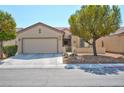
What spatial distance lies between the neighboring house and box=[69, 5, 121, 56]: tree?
5358 millimetres

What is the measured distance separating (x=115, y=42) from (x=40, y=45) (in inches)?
369

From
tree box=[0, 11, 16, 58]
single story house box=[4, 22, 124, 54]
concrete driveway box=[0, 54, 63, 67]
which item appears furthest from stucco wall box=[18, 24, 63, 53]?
concrete driveway box=[0, 54, 63, 67]

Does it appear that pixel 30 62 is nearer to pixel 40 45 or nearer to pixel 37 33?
pixel 40 45

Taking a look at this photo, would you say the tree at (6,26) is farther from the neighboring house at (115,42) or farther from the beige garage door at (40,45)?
the neighboring house at (115,42)

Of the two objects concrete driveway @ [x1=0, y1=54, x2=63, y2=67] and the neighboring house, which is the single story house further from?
concrete driveway @ [x1=0, y1=54, x2=63, y2=67]

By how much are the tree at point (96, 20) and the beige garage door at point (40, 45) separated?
826 centimetres

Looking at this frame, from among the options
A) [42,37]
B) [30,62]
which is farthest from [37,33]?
[30,62]

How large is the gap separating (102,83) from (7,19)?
1498cm

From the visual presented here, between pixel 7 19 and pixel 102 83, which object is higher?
pixel 7 19

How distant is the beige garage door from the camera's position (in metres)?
29.9
